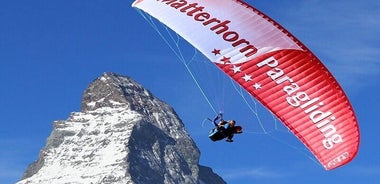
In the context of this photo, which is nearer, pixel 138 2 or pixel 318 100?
pixel 318 100

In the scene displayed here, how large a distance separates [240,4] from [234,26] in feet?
5.05

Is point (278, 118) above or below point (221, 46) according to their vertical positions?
below

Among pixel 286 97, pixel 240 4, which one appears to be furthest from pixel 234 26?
pixel 286 97

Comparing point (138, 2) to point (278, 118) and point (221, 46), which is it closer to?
point (221, 46)

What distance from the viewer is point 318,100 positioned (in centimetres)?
6600

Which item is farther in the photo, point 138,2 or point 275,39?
point 138,2

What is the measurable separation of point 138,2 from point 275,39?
35.1 feet

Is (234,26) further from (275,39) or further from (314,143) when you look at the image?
(314,143)

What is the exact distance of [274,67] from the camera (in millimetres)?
67312

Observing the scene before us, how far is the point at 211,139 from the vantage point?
219 feet

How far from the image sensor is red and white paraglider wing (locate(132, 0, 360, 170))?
214 ft

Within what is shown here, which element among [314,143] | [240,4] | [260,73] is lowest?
[314,143]

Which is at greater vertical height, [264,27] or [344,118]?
[264,27]

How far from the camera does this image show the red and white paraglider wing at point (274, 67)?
65250mm
